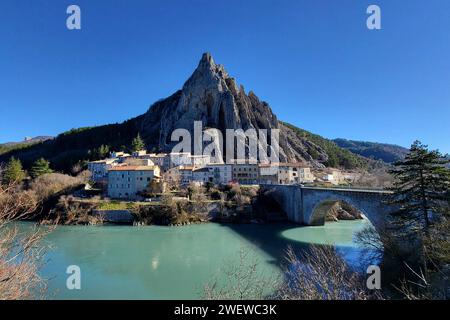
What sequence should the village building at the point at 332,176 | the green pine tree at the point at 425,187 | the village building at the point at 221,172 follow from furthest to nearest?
the village building at the point at 332,176, the village building at the point at 221,172, the green pine tree at the point at 425,187

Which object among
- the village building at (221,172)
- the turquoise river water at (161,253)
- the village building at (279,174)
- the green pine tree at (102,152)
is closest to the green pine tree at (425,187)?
the turquoise river water at (161,253)

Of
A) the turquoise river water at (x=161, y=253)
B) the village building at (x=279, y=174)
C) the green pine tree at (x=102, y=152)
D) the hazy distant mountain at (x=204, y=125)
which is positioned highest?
the hazy distant mountain at (x=204, y=125)

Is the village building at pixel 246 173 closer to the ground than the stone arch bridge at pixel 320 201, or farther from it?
farther from it

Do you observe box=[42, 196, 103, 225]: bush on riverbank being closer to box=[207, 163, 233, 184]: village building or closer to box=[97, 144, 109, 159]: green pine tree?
box=[207, 163, 233, 184]: village building

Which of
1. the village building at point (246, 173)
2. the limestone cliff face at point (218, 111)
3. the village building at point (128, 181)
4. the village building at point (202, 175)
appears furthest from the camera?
the limestone cliff face at point (218, 111)

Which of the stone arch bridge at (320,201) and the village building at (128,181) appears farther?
the village building at (128,181)

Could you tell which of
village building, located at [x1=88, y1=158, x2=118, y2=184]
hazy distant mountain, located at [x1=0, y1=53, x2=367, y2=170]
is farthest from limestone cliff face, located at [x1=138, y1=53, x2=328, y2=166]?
village building, located at [x1=88, y1=158, x2=118, y2=184]

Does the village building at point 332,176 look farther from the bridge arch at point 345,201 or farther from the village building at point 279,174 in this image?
the bridge arch at point 345,201
